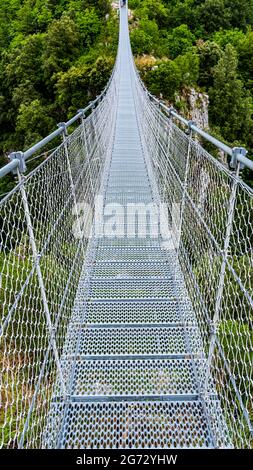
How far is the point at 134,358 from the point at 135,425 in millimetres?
315

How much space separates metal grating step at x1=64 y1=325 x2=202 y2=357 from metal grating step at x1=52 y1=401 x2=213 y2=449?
23 centimetres

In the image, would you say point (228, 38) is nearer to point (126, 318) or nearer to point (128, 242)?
point (128, 242)

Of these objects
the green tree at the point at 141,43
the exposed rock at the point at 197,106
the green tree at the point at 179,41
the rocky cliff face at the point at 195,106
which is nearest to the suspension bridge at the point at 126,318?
the rocky cliff face at the point at 195,106

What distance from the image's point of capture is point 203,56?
41.0 ft

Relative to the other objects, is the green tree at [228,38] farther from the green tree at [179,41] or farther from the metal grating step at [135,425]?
the metal grating step at [135,425]

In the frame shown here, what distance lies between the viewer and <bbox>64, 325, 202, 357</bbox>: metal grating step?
1.63m

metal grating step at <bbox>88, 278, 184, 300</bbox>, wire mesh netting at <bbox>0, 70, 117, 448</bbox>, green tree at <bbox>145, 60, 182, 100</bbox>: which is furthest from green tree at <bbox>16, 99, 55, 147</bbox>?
metal grating step at <bbox>88, 278, 184, 300</bbox>

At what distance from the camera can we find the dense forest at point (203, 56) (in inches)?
395

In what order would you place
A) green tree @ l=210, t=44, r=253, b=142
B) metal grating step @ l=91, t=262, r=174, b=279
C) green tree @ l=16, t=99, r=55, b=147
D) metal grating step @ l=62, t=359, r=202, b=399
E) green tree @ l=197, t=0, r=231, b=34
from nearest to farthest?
metal grating step @ l=62, t=359, r=202, b=399 < metal grating step @ l=91, t=262, r=174, b=279 < green tree @ l=16, t=99, r=55, b=147 < green tree @ l=210, t=44, r=253, b=142 < green tree @ l=197, t=0, r=231, b=34

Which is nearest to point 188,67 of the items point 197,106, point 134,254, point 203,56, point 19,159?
point 197,106

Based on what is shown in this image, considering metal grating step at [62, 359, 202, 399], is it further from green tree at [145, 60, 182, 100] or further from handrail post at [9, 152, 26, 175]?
green tree at [145, 60, 182, 100]

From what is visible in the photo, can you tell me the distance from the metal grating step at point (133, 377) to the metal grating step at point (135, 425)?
4 centimetres

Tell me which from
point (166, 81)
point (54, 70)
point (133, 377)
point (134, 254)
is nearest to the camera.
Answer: point (133, 377)
